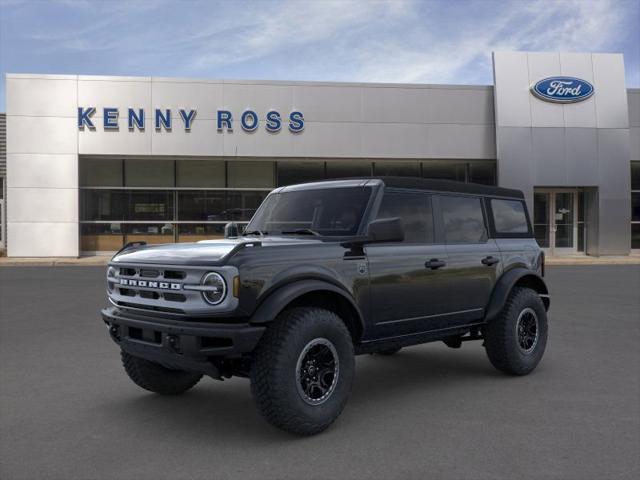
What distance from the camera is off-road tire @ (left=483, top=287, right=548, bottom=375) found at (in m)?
5.74

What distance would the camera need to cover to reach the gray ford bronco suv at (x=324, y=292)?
12.9ft

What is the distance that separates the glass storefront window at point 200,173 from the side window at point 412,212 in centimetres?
1969

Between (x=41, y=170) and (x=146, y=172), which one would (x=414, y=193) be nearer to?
(x=146, y=172)

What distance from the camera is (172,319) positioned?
412cm

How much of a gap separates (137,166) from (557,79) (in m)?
17.3

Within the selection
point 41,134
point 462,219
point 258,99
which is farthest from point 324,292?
point 41,134

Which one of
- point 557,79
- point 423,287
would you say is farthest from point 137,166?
point 423,287

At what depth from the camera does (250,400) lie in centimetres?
509

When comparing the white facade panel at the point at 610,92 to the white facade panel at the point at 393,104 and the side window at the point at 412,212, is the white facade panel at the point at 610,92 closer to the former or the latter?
the white facade panel at the point at 393,104

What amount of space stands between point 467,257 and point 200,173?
65.6 feet

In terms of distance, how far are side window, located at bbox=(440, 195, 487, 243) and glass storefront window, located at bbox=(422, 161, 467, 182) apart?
19.0m

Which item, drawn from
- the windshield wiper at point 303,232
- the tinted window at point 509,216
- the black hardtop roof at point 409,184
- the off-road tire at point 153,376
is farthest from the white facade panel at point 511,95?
the off-road tire at point 153,376

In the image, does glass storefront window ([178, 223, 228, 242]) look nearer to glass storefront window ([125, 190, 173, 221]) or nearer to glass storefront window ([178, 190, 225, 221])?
glass storefront window ([178, 190, 225, 221])

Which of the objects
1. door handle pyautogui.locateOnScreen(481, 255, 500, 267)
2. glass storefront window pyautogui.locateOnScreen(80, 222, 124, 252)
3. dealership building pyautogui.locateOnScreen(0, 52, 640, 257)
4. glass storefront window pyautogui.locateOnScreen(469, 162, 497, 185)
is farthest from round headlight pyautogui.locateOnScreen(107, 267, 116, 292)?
glass storefront window pyautogui.locateOnScreen(469, 162, 497, 185)
